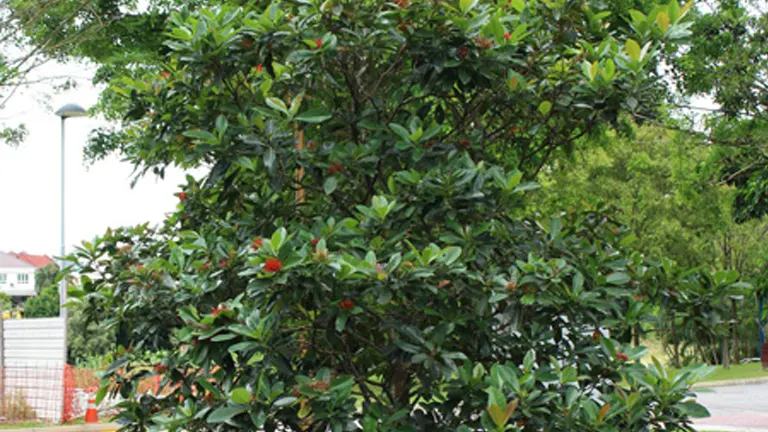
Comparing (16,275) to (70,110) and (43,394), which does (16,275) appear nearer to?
(43,394)

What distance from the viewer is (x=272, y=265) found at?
12.1 ft

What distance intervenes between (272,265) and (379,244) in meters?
0.67

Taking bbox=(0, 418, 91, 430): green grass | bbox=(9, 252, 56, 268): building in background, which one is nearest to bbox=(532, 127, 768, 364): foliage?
bbox=(0, 418, 91, 430): green grass

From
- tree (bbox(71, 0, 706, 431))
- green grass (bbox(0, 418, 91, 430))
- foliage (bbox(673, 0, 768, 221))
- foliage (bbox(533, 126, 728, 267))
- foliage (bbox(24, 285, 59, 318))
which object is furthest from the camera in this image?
foliage (bbox(24, 285, 59, 318))

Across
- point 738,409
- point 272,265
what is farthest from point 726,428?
point 272,265

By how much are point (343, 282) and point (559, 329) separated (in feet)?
4.29

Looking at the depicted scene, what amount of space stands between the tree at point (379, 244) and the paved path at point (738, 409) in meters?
12.4

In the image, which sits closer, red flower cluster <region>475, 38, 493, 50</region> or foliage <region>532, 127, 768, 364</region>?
red flower cluster <region>475, 38, 493, 50</region>

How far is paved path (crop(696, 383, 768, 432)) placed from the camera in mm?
16953

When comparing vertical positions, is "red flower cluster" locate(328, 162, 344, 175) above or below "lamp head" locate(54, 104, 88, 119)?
below

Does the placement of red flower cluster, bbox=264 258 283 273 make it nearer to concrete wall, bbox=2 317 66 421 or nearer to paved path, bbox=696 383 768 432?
paved path, bbox=696 383 768 432

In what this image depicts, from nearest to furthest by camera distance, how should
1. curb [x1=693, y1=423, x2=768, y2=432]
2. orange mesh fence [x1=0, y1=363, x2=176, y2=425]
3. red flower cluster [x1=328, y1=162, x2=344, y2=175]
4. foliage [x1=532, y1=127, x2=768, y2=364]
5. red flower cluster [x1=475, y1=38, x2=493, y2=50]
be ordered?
red flower cluster [x1=475, y1=38, x2=493, y2=50] → red flower cluster [x1=328, y1=162, x2=344, y2=175] → curb [x1=693, y1=423, x2=768, y2=432] → orange mesh fence [x1=0, y1=363, x2=176, y2=425] → foliage [x1=532, y1=127, x2=768, y2=364]

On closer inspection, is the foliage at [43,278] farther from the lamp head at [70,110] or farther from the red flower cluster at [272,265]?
the red flower cluster at [272,265]

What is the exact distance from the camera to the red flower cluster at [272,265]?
12.1 feet
